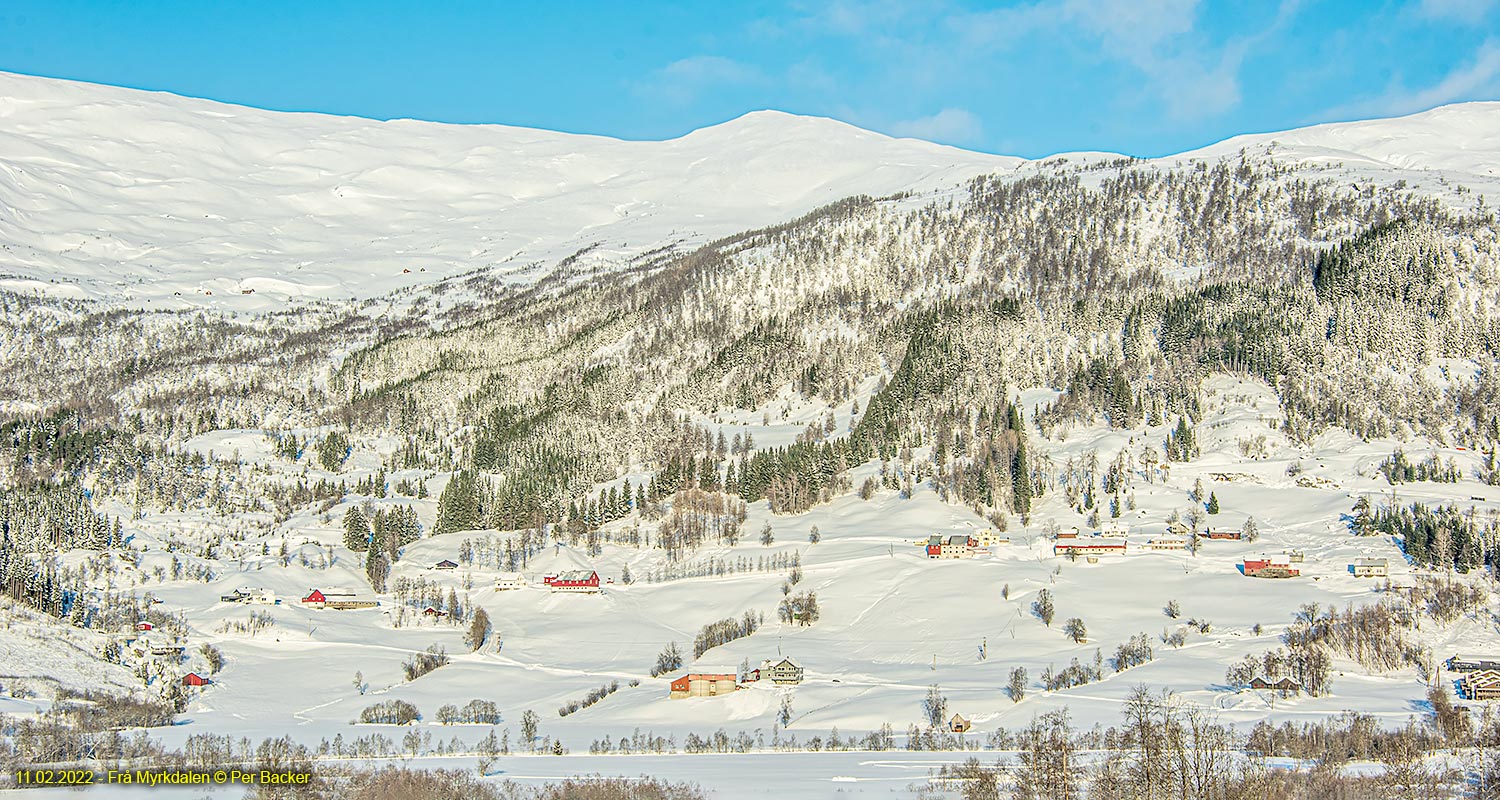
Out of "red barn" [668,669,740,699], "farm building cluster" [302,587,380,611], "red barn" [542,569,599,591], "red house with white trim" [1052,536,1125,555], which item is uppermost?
"red house with white trim" [1052,536,1125,555]

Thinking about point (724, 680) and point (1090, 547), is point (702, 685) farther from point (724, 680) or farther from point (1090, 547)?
point (1090, 547)

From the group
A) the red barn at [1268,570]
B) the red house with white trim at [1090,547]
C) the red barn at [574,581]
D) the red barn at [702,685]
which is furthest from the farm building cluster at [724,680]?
the red barn at [1268,570]

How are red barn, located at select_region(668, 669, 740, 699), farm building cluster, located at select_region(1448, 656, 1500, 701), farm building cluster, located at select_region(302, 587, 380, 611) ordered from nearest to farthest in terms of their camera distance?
farm building cluster, located at select_region(1448, 656, 1500, 701), red barn, located at select_region(668, 669, 740, 699), farm building cluster, located at select_region(302, 587, 380, 611)

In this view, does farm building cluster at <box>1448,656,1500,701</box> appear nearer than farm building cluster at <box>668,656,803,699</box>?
Yes

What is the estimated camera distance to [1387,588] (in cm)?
14800

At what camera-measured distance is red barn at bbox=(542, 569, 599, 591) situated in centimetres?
17900

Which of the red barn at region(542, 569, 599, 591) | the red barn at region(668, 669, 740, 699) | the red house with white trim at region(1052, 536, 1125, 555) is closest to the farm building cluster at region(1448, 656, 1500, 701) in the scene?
the red house with white trim at region(1052, 536, 1125, 555)

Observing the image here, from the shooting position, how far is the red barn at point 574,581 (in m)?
179

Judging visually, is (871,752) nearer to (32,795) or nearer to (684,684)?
(684,684)

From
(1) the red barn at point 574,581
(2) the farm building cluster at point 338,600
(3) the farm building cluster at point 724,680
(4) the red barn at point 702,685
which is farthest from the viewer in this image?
(1) the red barn at point 574,581

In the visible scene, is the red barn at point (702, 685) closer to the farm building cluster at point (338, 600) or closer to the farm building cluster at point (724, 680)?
the farm building cluster at point (724, 680)

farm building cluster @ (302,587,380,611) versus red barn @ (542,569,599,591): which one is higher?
red barn @ (542,569,599,591)

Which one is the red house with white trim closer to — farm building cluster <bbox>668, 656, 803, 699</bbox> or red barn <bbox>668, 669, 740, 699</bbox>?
farm building cluster <bbox>668, 656, 803, 699</bbox>

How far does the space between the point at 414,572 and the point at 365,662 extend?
4787cm
